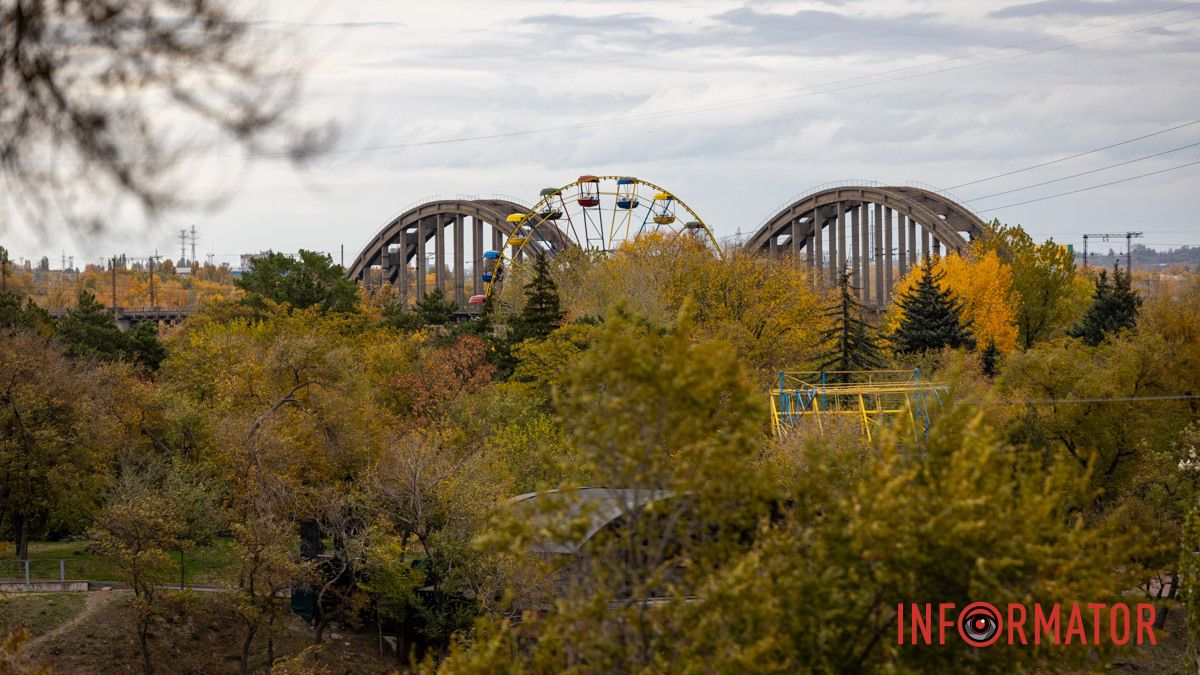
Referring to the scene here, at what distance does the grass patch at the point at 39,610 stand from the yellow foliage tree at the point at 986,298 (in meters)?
35.0

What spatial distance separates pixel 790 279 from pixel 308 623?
79.6 feet

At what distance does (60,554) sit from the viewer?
31.8 meters

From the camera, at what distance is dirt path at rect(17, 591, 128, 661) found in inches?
932

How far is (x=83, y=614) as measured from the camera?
25594mm

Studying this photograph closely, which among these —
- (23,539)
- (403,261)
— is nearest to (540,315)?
(23,539)

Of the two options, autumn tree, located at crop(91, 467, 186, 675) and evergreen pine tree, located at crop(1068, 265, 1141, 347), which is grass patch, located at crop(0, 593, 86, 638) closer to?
autumn tree, located at crop(91, 467, 186, 675)

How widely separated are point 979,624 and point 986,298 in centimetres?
4672

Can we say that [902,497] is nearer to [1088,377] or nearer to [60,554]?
[1088,377]

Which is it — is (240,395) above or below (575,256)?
below

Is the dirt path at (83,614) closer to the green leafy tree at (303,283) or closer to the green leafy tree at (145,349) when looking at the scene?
the green leafy tree at (145,349)

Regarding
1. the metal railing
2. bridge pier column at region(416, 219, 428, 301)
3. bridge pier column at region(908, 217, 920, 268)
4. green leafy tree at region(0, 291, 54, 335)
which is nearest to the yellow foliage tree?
bridge pier column at region(908, 217, 920, 268)

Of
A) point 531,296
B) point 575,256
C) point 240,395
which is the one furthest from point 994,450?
point 575,256

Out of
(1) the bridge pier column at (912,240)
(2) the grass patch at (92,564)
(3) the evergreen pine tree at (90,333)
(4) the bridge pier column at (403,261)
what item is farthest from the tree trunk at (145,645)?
(4) the bridge pier column at (403,261)

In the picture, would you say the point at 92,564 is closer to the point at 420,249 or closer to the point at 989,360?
the point at 989,360
